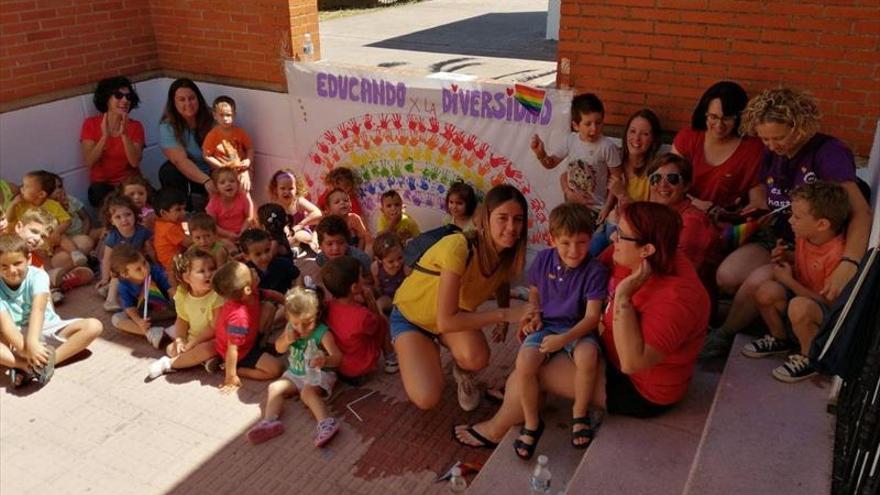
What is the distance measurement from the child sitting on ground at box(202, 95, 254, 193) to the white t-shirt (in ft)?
10.3

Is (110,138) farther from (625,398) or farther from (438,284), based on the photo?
(625,398)

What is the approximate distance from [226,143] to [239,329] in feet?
9.13

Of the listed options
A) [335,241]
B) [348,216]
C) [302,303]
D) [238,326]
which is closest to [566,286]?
[302,303]

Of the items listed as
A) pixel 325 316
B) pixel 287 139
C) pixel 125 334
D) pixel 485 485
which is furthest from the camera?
pixel 287 139

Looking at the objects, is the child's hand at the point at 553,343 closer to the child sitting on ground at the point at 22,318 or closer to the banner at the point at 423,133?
the banner at the point at 423,133

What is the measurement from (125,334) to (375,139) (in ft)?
8.76

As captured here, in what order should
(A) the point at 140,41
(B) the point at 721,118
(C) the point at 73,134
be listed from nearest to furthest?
(B) the point at 721,118 < (C) the point at 73,134 < (A) the point at 140,41

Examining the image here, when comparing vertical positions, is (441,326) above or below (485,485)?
above

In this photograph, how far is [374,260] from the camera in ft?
19.5

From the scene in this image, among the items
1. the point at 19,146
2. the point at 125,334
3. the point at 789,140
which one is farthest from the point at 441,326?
the point at 19,146

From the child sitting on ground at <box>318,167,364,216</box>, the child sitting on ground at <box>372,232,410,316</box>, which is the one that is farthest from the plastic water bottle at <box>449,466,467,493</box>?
the child sitting on ground at <box>318,167,364,216</box>

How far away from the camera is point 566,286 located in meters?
4.02

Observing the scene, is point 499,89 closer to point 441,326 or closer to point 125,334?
point 441,326

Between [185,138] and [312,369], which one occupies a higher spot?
[185,138]
